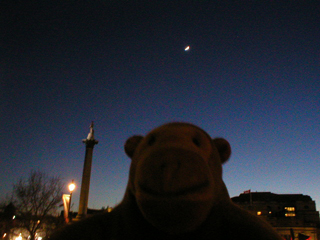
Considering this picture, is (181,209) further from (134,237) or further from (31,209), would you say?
(31,209)

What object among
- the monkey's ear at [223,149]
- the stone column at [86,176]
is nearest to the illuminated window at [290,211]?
the stone column at [86,176]

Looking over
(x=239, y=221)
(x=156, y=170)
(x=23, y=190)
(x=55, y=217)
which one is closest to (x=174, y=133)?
(x=156, y=170)

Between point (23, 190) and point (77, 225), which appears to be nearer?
point (77, 225)

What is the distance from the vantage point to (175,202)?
1.67 m

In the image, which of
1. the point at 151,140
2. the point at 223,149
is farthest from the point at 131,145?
the point at 223,149

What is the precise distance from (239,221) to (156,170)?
881 millimetres

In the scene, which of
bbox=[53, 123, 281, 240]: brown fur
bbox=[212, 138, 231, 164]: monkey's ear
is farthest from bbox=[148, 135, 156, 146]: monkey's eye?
bbox=[212, 138, 231, 164]: monkey's ear

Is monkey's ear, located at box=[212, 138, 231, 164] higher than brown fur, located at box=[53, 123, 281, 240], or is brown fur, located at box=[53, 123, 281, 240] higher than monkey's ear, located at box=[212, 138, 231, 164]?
monkey's ear, located at box=[212, 138, 231, 164]

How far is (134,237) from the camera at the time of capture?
2.00 meters

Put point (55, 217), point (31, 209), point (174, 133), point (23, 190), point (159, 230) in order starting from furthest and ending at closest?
point (55, 217) → point (23, 190) → point (31, 209) → point (174, 133) → point (159, 230)

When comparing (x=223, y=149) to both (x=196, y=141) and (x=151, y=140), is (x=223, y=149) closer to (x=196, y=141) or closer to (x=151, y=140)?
(x=196, y=141)

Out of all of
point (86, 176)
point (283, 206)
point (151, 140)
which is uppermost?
point (86, 176)

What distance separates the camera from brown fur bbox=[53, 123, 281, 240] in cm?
171

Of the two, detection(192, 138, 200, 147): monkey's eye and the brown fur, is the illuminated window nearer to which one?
the brown fur
